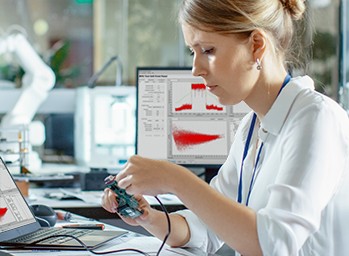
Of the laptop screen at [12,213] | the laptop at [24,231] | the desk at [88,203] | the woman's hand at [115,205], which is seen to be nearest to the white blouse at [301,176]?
the woman's hand at [115,205]

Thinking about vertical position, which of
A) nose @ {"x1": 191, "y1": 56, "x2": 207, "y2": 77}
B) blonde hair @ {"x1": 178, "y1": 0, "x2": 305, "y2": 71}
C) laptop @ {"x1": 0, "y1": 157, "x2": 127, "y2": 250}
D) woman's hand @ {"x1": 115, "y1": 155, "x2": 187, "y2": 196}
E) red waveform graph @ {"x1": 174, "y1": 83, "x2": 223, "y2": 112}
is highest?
blonde hair @ {"x1": 178, "y1": 0, "x2": 305, "y2": 71}

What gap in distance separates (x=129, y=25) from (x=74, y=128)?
104 inches

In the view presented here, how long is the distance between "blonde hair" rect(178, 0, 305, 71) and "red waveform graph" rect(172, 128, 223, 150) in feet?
3.12

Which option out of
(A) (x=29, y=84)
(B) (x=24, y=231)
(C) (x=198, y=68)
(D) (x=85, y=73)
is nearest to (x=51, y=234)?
(B) (x=24, y=231)

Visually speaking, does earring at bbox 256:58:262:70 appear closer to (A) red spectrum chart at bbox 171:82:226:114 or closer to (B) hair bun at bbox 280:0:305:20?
(B) hair bun at bbox 280:0:305:20

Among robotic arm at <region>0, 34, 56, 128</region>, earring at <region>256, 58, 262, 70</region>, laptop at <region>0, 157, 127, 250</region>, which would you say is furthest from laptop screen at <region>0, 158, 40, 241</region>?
robotic arm at <region>0, 34, 56, 128</region>

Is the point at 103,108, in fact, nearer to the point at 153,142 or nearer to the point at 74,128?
the point at 74,128

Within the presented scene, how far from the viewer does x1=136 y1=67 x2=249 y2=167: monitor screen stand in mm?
2572

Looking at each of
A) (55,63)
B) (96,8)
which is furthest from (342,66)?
(96,8)

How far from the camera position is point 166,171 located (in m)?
1.40

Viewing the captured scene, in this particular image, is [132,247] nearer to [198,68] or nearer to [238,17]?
[198,68]

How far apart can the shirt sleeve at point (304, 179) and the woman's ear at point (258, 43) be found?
149mm

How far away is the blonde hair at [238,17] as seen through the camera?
151cm

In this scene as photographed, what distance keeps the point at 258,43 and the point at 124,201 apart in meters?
0.44
